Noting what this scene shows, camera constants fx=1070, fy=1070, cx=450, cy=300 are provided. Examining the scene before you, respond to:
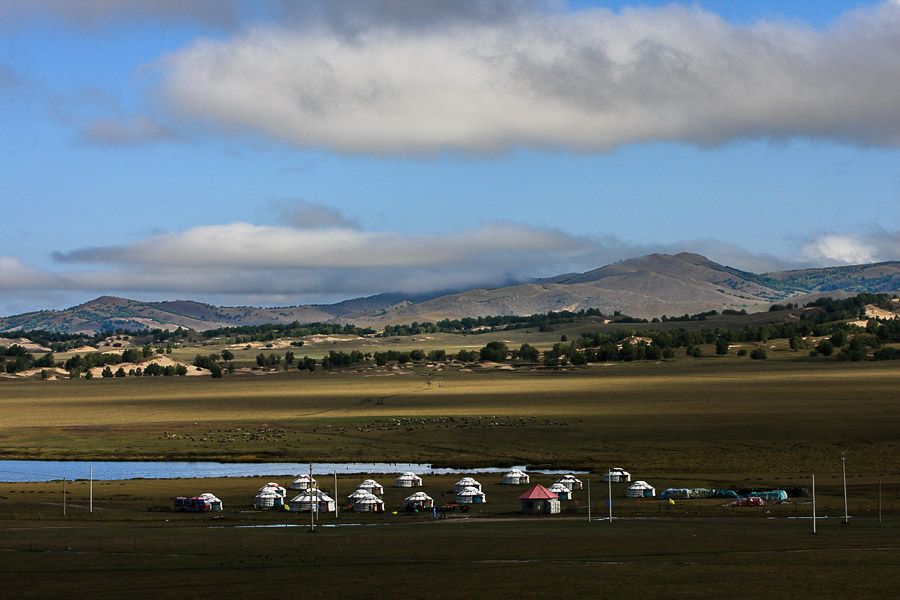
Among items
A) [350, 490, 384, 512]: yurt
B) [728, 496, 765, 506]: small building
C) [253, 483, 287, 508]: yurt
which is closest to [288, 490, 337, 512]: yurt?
[253, 483, 287, 508]: yurt

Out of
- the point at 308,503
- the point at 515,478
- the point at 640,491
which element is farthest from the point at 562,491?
the point at 308,503

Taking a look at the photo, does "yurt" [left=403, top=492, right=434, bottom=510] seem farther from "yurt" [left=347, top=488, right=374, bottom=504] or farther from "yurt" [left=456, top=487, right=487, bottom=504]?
"yurt" [left=347, top=488, right=374, bottom=504]

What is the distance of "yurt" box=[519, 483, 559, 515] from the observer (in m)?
78.2

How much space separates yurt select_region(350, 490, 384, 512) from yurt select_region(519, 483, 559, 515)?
11.2m

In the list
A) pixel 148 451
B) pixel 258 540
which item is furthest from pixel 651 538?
pixel 148 451

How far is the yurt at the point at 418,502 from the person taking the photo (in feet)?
266

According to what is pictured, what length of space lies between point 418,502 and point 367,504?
4025 mm

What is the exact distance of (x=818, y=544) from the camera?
57000 millimetres

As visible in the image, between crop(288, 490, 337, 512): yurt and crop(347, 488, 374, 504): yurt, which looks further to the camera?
crop(347, 488, 374, 504): yurt

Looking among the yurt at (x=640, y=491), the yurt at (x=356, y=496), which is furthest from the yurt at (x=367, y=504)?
the yurt at (x=640, y=491)

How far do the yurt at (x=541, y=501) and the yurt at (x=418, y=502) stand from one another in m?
7.52

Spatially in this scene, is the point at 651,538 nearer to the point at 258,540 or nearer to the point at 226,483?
the point at 258,540

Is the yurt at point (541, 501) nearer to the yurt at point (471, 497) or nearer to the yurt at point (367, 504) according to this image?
the yurt at point (471, 497)

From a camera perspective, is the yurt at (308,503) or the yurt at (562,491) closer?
the yurt at (308,503)
